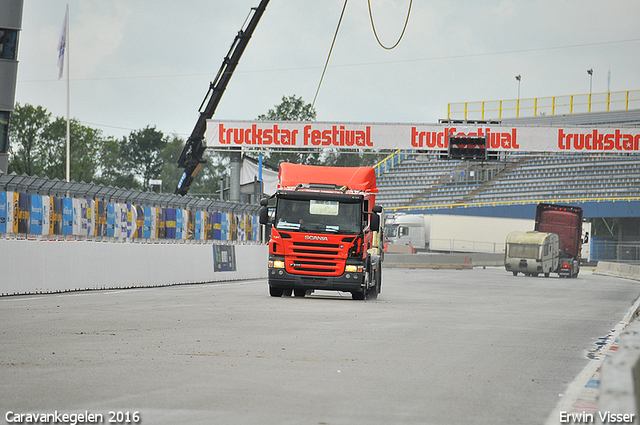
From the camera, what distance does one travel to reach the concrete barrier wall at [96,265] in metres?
17.9

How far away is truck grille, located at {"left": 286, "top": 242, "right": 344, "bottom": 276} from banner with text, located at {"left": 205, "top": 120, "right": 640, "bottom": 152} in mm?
25446

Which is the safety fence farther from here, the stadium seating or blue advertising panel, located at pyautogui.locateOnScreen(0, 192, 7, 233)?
the stadium seating

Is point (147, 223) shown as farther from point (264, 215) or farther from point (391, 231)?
point (391, 231)

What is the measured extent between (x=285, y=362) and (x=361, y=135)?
36484 millimetres

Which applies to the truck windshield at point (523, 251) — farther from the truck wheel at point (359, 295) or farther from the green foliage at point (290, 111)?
the green foliage at point (290, 111)

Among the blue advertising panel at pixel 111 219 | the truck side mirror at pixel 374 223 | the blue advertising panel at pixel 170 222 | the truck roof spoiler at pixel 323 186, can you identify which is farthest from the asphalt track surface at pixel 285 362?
the blue advertising panel at pixel 170 222

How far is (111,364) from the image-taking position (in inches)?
320

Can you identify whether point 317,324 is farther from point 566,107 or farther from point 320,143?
point 566,107

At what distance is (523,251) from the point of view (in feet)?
152

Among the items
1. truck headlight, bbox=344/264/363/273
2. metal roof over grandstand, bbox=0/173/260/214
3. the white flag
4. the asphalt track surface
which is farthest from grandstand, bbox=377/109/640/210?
the asphalt track surface

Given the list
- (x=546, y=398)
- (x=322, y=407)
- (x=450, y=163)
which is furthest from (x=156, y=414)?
(x=450, y=163)

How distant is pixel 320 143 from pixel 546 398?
3802cm

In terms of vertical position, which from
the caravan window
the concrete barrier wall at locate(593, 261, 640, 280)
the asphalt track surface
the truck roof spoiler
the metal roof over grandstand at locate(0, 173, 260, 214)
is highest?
the truck roof spoiler

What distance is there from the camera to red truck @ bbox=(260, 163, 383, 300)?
19312 millimetres
